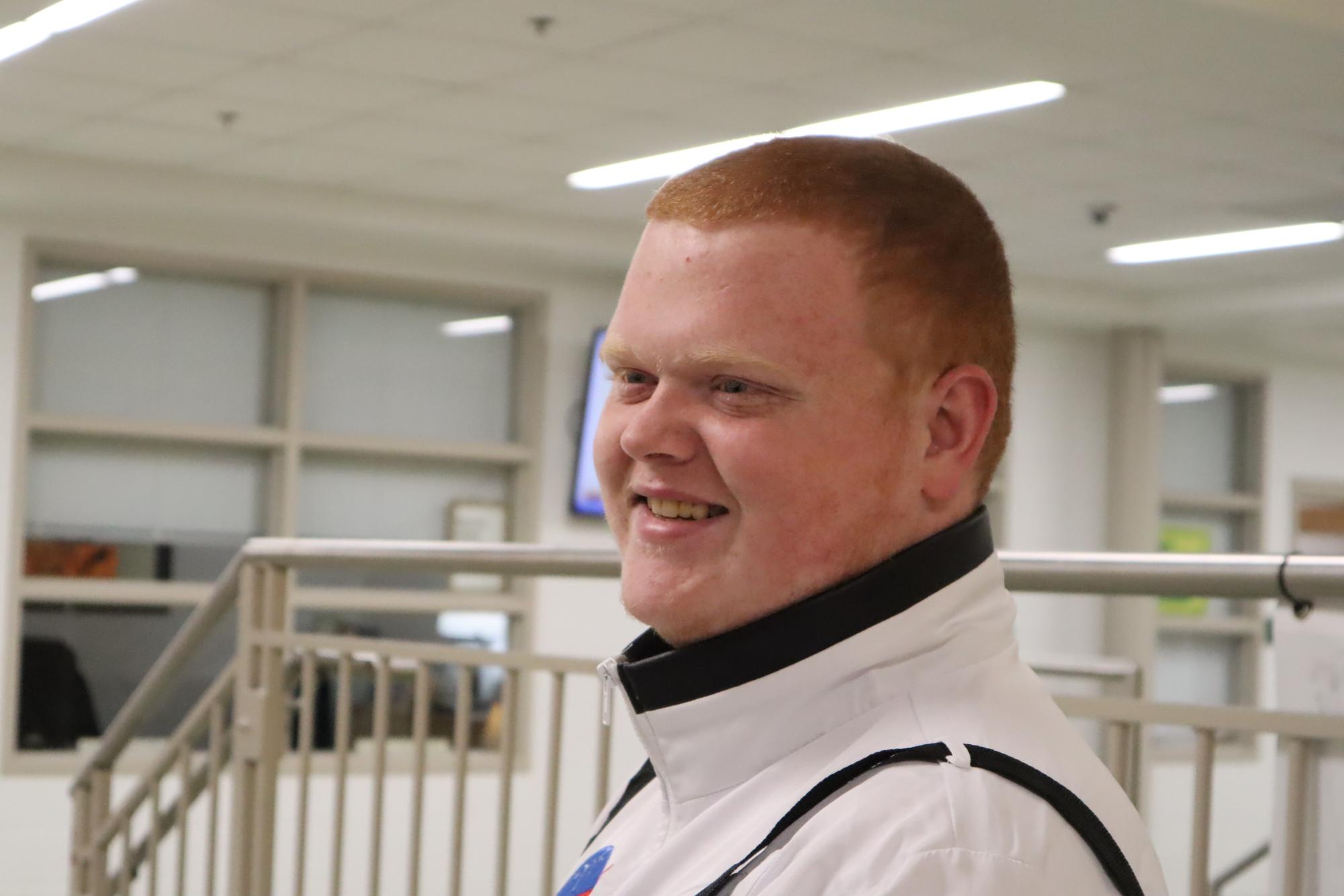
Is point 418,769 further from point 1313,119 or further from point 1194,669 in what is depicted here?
point 1194,669

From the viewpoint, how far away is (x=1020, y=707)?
85 cm

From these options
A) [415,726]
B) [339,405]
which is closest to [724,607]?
[415,726]

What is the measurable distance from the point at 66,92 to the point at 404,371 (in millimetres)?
2491

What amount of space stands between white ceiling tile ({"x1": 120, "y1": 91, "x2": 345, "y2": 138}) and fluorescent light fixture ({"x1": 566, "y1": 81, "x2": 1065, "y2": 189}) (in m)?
1.16

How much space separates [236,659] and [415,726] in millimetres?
596

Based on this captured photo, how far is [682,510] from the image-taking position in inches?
36.0

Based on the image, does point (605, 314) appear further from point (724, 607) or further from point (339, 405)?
point (724, 607)

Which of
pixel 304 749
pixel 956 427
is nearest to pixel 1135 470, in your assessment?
pixel 304 749

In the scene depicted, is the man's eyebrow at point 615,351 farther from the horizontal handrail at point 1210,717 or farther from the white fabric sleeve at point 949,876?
the horizontal handrail at point 1210,717

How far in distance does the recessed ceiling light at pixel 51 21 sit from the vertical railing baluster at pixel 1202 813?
12.9ft

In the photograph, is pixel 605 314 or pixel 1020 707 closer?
pixel 1020 707

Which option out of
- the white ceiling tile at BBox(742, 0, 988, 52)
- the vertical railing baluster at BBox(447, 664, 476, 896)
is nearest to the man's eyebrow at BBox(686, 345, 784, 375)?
the vertical railing baluster at BBox(447, 664, 476, 896)

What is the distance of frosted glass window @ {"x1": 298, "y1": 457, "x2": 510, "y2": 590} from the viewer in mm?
7500

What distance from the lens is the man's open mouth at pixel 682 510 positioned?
2.98 ft
